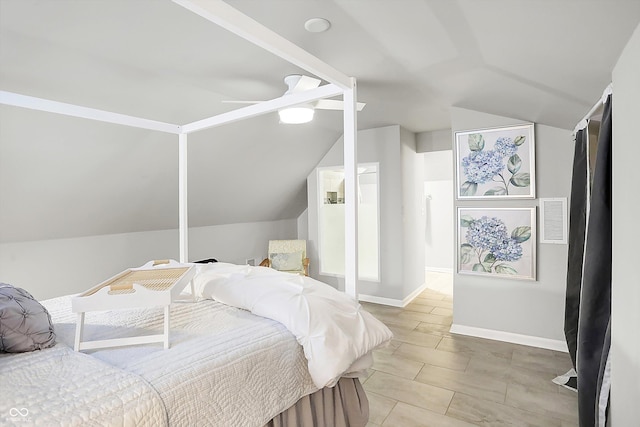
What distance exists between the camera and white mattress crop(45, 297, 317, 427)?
1.06 meters

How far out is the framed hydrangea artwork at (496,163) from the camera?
3.33m

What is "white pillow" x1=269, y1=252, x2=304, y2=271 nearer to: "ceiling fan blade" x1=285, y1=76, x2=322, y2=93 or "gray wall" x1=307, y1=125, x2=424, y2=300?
"gray wall" x1=307, y1=125, x2=424, y2=300

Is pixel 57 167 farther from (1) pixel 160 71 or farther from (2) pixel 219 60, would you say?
(2) pixel 219 60

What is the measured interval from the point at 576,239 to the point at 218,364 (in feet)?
8.74

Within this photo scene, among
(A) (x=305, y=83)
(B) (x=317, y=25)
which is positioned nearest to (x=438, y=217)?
(A) (x=305, y=83)

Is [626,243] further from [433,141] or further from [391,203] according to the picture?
[433,141]

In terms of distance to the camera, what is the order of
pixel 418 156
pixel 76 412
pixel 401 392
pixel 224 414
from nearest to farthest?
pixel 76 412
pixel 224 414
pixel 401 392
pixel 418 156

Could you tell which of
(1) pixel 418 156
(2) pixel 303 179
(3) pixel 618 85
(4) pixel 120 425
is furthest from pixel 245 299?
(1) pixel 418 156

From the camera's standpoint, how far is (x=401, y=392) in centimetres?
255

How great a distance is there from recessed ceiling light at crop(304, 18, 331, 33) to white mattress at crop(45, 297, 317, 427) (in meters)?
1.55

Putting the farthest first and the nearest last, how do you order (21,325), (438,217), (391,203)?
(438,217)
(391,203)
(21,325)

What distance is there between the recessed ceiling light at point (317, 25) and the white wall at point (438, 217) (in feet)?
16.9

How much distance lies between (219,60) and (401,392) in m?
2.67

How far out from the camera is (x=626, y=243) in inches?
52.8
